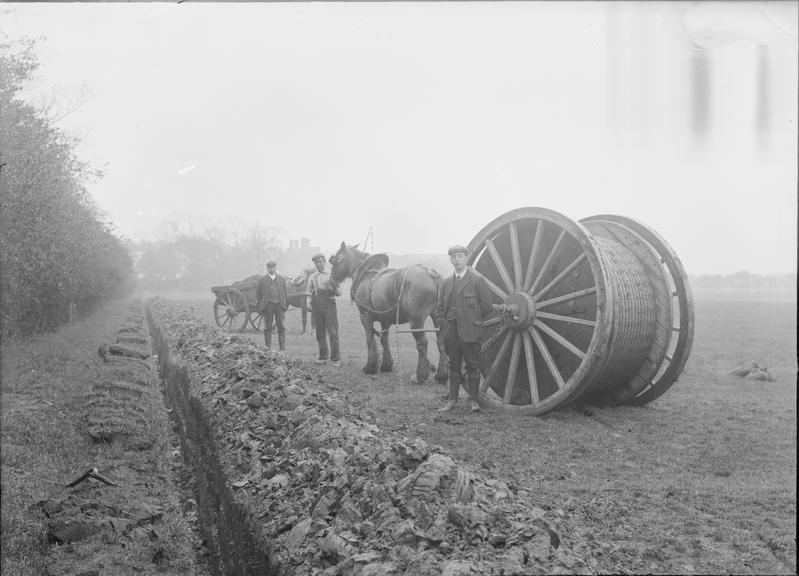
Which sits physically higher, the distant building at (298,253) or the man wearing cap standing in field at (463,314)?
the distant building at (298,253)

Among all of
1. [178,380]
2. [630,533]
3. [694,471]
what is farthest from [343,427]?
[178,380]

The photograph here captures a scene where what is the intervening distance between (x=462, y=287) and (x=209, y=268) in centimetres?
1516

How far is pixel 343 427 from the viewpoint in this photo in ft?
17.9

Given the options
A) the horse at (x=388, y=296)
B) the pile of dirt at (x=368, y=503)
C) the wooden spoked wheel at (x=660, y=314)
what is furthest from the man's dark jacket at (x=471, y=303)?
the horse at (x=388, y=296)

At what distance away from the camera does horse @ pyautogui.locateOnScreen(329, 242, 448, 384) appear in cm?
1061

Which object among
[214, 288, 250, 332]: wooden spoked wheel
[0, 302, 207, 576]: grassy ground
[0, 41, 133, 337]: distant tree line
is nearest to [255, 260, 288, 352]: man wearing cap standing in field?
[0, 302, 207, 576]: grassy ground

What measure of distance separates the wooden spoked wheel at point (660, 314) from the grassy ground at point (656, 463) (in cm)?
29

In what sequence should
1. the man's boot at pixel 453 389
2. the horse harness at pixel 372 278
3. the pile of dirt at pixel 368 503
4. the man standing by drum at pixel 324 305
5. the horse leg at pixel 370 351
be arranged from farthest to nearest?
1. the man standing by drum at pixel 324 305
2. the horse leg at pixel 370 351
3. the horse harness at pixel 372 278
4. the man's boot at pixel 453 389
5. the pile of dirt at pixel 368 503

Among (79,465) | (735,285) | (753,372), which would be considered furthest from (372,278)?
(735,285)

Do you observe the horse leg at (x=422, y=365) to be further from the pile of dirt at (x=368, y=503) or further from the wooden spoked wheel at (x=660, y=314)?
the pile of dirt at (x=368, y=503)

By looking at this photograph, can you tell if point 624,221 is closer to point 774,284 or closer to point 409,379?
point 409,379

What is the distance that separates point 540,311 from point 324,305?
587 cm

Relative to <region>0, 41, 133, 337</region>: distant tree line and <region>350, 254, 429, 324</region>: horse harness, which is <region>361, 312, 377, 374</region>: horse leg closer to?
<region>350, 254, 429, 324</region>: horse harness

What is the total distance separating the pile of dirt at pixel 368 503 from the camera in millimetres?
3072
